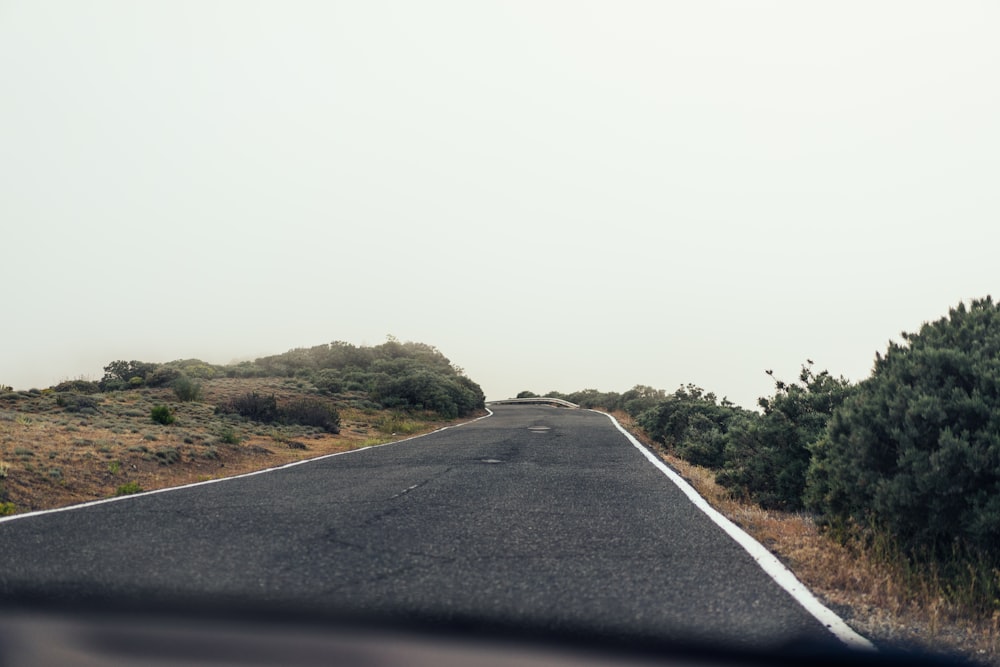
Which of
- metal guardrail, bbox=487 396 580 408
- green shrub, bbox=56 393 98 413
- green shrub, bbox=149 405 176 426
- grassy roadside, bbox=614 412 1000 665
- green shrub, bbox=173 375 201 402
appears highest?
metal guardrail, bbox=487 396 580 408

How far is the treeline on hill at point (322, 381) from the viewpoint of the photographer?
996 inches

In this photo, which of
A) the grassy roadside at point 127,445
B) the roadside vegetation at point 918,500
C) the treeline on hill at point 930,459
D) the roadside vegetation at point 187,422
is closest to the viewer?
the roadside vegetation at point 918,500

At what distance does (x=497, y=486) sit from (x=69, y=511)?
16.1 ft

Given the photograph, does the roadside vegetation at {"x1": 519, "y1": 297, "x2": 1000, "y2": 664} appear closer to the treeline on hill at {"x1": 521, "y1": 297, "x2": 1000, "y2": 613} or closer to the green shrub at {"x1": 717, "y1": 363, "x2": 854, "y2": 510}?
the treeline on hill at {"x1": 521, "y1": 297, "x2": 1000, "y2": 613}

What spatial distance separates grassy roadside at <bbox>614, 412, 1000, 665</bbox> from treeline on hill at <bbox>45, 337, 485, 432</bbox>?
2068 centimetres

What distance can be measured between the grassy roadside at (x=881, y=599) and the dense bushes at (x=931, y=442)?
403 mm

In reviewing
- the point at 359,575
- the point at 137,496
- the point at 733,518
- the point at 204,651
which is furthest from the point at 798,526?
the point at 137,496

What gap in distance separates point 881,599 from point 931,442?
1.40 metres

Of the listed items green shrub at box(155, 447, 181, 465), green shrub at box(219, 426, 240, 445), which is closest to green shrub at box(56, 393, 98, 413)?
green shrub at box(219, 426, 240, 445)

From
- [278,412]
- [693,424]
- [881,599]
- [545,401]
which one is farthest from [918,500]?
[545,401]

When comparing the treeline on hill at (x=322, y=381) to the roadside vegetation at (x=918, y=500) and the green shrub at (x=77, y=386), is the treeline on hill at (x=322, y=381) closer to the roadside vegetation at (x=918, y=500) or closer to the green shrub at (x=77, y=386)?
the green shrub at (x=77, y=386)

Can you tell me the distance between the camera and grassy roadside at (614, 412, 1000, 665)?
13.3ft

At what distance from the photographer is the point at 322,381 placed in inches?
1540

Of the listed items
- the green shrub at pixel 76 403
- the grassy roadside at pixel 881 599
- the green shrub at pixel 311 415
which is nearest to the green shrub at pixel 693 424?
the grassy roadside at pixel 881 599
